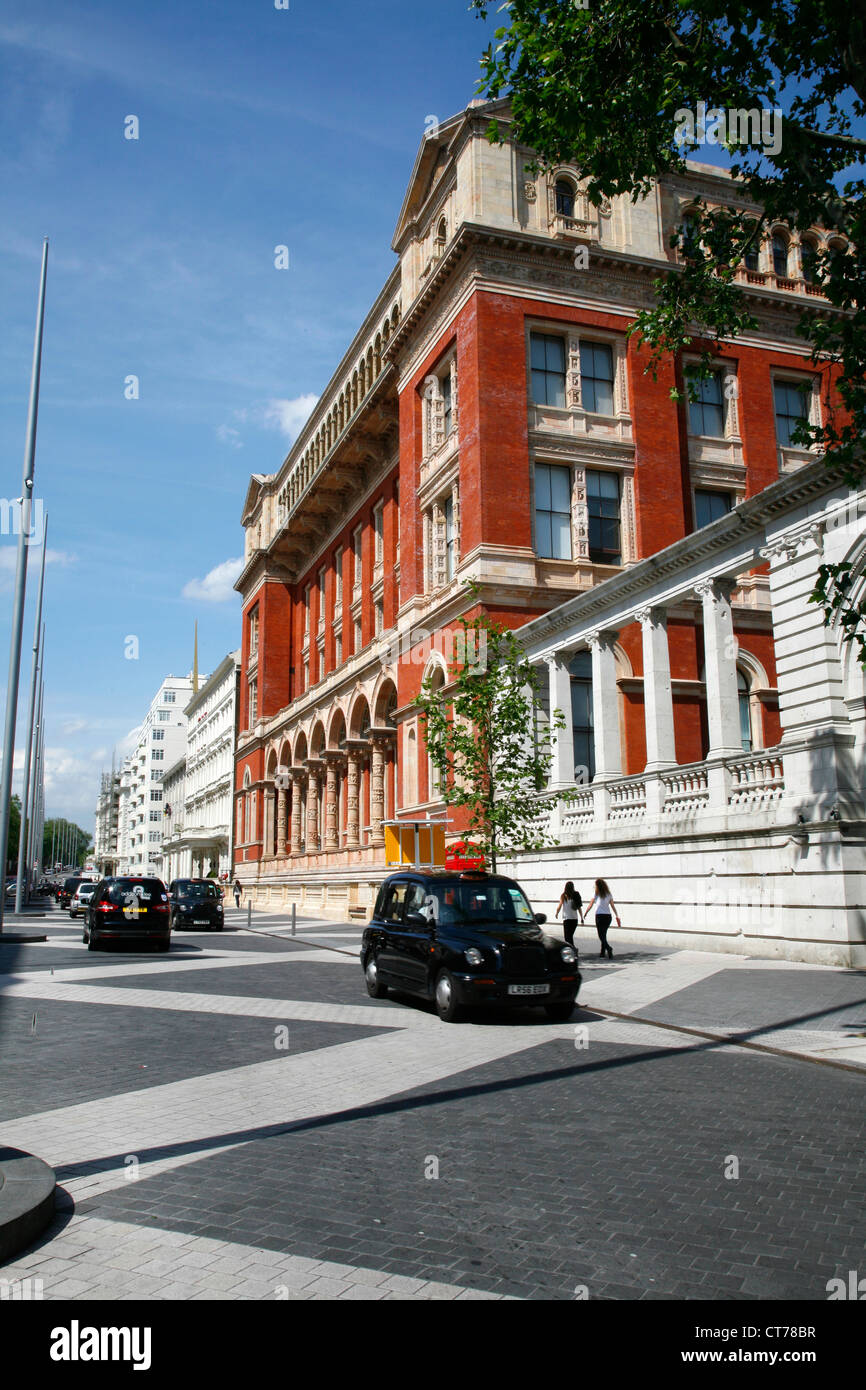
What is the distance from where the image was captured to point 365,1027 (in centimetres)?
1155

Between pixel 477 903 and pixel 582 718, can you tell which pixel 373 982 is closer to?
→ pixel 477 903

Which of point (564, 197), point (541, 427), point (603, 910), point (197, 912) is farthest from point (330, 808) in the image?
point (603, 910)

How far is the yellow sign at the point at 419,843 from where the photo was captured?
25.4 metres

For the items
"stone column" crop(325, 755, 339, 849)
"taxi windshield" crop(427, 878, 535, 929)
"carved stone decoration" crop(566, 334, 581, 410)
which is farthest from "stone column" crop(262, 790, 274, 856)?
"taxi windshield" crop(427, 878, 535, 929)

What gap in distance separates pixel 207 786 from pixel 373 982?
7772 centimetres

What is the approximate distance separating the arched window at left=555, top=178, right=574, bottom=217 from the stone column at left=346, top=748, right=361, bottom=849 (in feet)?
76.6

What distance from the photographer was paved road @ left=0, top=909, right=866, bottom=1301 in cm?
446

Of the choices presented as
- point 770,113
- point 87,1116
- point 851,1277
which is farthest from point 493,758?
point 851,1277

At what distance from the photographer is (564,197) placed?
3422 cm

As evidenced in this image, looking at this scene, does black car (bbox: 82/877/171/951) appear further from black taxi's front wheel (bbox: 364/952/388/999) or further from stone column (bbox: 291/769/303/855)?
stone column (bbox: 291/769/303/855)

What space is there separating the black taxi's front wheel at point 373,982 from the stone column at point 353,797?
32.2 meters

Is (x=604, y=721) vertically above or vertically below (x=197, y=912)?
above

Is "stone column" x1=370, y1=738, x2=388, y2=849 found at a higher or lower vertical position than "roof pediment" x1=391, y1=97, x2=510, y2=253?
lower
